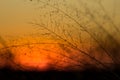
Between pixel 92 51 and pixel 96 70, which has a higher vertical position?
pixel 92 51

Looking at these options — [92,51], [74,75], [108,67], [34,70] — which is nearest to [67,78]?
[74,75]

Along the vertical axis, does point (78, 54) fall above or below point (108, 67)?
above

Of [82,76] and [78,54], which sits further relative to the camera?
[82,76]

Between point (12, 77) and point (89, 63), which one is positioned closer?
point (89, 63)

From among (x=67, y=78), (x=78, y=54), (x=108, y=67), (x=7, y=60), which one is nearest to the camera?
(x=108, y=67)

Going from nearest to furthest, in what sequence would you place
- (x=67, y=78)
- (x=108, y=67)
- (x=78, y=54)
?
(x=108, y=67), (x=78, y=54), (x=67, y=78)

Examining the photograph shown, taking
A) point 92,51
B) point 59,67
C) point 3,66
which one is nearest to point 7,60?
point 3,66

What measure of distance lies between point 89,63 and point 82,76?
27.0 inches

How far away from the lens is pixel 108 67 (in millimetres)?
2879

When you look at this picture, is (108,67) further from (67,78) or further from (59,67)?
(67,78)

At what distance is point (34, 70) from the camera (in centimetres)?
356

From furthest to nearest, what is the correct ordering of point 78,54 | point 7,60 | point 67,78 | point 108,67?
1. point 67,78
2. point 7,60
3. point 78,54
4. point 108,67

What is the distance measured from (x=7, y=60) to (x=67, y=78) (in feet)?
2.26

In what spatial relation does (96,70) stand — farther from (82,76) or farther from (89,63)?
(82,76)
